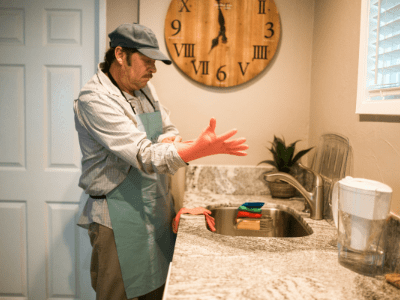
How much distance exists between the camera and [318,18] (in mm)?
1734

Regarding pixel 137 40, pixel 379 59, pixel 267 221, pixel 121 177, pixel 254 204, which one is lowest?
pixel 267 221

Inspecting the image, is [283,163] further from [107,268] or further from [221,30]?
[107,268]

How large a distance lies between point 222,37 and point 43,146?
1301 millimetres

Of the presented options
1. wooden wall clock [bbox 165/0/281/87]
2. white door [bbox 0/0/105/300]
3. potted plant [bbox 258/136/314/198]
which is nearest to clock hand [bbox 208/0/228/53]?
wooden wall clock [bbox 165/0/281/87]

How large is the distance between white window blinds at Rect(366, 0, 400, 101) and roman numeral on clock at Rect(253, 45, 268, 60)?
69 centimetres

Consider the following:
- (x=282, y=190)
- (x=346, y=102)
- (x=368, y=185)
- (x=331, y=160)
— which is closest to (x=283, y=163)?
(x=282, y=190)

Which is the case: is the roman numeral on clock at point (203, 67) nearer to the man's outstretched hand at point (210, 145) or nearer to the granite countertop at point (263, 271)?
the man's outstretched hand at point (210, 145)

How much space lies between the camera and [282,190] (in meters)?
1.74

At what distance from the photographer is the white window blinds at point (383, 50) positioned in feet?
3.29

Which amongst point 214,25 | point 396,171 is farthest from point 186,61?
point 396,171

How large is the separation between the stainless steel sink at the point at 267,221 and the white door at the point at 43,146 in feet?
3.09

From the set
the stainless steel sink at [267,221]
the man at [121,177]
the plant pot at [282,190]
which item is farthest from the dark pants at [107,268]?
the plant pot at [282,190]

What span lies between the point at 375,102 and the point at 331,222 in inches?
20.4

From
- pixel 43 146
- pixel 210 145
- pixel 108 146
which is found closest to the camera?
pixel 210 145
